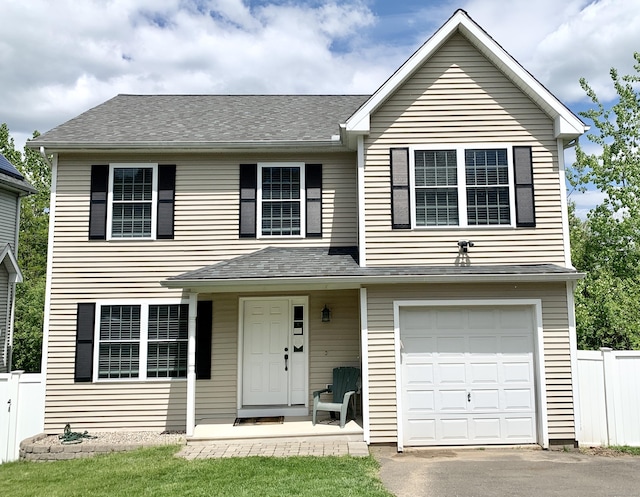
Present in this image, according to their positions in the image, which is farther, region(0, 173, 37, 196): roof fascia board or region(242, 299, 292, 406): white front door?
region(0, 173, 37, 196): roof fascia board

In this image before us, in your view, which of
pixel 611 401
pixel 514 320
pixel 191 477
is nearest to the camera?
pixel 191 477

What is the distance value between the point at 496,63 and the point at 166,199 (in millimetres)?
6755

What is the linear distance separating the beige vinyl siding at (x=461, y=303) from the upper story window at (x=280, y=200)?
237 centimetres

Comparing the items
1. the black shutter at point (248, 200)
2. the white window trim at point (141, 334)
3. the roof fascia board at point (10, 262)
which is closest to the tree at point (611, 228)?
the black shutter at point (248, 200)

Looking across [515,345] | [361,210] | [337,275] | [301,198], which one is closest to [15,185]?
[301,198]

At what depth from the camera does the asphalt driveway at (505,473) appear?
5781mm

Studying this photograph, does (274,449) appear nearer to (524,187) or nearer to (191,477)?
(191,477)

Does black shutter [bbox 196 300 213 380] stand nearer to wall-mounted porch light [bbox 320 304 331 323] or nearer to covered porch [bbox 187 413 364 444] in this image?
covered porch [bbox 187 413 364 444]

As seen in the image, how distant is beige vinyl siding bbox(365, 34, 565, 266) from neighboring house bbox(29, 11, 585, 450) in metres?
0.04

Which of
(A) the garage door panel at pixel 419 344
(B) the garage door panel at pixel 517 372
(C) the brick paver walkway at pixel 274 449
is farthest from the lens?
(A) the garage door panel at pixel 419 344

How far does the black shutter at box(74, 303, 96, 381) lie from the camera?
9.15 metres

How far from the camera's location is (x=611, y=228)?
15.1 meters

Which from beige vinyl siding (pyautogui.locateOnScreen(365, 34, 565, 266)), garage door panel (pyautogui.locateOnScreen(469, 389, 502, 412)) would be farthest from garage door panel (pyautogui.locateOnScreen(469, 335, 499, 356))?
beige vinyl siding (pyautogui.locateOnScreen(365, 34, 565, 266))

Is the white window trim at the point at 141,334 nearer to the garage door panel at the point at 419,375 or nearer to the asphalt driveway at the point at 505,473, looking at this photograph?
the garage door panel at the point at 419,375
